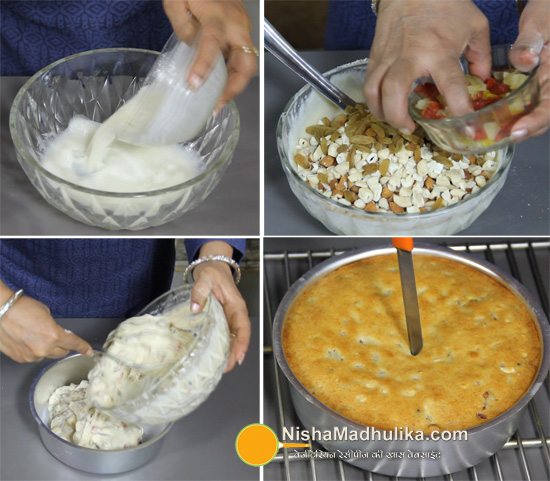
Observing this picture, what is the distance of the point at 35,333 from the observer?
77cm

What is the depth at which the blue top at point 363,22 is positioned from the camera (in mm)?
1008

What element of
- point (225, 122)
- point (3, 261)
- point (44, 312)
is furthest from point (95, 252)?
point (225, 122)

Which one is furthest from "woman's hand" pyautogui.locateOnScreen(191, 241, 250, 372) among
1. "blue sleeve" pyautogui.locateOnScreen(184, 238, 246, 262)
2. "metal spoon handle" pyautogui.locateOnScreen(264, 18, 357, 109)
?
"metal spoon handle" pyautogui.locateOnScreen(264, 18, 357, 109)

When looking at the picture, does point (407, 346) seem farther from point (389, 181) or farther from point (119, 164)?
point (119, 164)

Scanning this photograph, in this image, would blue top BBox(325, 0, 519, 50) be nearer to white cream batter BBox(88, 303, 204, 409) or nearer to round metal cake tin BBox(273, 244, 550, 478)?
round metal cake tin BBox(273, 244, 550, 478)

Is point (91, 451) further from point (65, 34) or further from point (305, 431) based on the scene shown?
point (65, 34)

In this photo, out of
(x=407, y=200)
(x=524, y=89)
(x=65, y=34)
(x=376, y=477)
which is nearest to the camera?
(x=524, y=89)

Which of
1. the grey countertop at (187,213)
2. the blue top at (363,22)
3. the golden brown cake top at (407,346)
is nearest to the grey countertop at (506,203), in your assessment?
the grey countertop at (187,213)

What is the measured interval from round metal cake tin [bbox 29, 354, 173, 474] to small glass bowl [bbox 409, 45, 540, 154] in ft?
1.44

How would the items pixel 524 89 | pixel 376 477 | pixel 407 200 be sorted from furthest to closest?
Answer: pixel 376 477 < pixel 407 200 < pixel 524 89

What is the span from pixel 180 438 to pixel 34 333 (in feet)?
0.80

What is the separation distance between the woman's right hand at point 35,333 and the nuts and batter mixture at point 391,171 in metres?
0.31

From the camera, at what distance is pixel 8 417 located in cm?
91

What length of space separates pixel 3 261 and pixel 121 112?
38 cm
